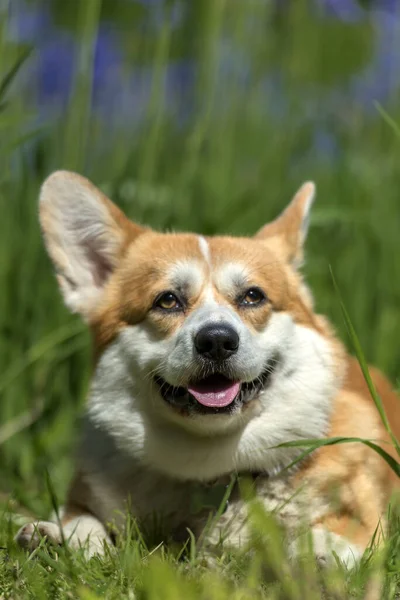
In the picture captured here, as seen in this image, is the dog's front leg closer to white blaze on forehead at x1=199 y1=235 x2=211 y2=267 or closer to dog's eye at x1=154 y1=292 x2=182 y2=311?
dog's eye at x1=154 y1=292 x2=182 y2=311

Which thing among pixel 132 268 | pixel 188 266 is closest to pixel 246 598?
pixel 188 266

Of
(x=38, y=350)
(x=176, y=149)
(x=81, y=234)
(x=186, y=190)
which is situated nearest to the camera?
(x=81, y=234)

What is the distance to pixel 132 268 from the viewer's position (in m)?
3.08

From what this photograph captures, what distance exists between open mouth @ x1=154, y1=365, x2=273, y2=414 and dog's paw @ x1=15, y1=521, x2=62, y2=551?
50 centimetres

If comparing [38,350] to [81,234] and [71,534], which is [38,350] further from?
[71,534]

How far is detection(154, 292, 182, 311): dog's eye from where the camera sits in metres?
2.82

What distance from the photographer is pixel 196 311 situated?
273cm

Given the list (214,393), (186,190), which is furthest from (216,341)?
(186,190)

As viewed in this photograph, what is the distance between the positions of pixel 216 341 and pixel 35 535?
703mm

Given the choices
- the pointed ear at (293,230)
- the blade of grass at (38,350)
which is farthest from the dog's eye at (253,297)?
the blade of grass at (38,350)

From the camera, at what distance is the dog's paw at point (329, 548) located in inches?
91.9

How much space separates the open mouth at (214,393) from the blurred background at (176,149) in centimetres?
71

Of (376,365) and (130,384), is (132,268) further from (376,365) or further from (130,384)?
(376,365)

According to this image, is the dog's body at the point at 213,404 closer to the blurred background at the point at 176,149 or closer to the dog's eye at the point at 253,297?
the dog's eye at the point at 253,297
